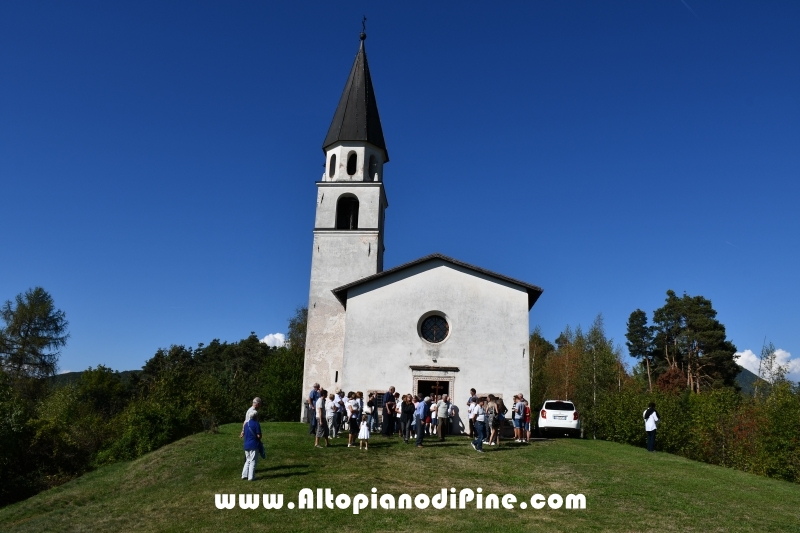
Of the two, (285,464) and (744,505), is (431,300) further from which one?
(744,505)

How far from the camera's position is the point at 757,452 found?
19.1 meters

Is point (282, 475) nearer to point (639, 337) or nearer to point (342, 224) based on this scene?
point (342, 224)

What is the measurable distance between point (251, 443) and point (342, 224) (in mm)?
19497

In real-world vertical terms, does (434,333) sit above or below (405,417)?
above

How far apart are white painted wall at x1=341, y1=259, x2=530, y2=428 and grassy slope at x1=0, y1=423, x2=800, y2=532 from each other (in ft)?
16.9

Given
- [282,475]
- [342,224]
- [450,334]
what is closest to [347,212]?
[342,224]

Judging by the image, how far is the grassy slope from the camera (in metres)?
9.81

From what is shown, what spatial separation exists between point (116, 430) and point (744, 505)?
34518 millimetres

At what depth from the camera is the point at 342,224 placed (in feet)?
102

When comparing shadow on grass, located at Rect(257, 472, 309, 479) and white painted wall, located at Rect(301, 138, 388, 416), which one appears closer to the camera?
shadow on grass, located at Rect(257, 472, 309, 479)

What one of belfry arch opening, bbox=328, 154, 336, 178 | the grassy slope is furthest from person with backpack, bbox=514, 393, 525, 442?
belfry arch opening, bbox=328, 154, 336, 178

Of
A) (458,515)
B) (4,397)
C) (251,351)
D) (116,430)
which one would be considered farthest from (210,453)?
(251,351)

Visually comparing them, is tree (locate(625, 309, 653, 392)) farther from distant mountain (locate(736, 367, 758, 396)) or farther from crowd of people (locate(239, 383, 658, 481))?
crowd of people (locate(239, 383, 658, 481))

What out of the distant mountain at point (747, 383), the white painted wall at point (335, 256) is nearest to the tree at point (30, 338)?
the white painted wall at point (335, 256)
